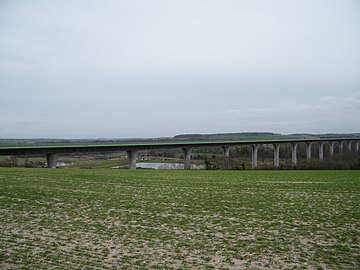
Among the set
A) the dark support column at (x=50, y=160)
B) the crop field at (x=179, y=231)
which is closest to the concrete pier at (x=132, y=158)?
the dark support column at (x=50, y=160)

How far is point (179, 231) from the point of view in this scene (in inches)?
366

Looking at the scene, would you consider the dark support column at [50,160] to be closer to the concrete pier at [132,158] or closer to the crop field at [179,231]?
the concrete pier at [132,158]

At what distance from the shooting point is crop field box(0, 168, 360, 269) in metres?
6.97

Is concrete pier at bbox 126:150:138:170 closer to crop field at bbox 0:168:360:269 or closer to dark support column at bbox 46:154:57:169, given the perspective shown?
dark support column at bbox 46:154:57:169

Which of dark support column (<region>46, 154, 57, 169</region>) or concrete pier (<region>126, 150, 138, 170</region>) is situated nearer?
dark support column (<region>46, 154, 57, 169</region>)

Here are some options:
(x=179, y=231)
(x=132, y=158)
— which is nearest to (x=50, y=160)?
(x=132, y=158)

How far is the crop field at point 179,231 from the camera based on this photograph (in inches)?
275

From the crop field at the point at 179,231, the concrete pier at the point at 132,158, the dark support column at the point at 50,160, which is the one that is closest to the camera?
the crop field at the point at 179,231

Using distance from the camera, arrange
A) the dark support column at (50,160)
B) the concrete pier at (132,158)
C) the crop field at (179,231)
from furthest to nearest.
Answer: the concrete pier at (132,158)
the dark support column at (50,160)
the crop field at (179,231)

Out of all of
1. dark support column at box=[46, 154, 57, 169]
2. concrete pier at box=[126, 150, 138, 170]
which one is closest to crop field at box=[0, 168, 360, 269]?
dark support column at box=[46, 154, 57, 169]

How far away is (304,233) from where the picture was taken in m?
9.02

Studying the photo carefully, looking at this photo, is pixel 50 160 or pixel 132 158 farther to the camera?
pixel 132 158

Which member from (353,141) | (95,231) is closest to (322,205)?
(95,231)

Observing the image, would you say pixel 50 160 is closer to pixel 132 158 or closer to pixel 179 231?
pixel 132 158
